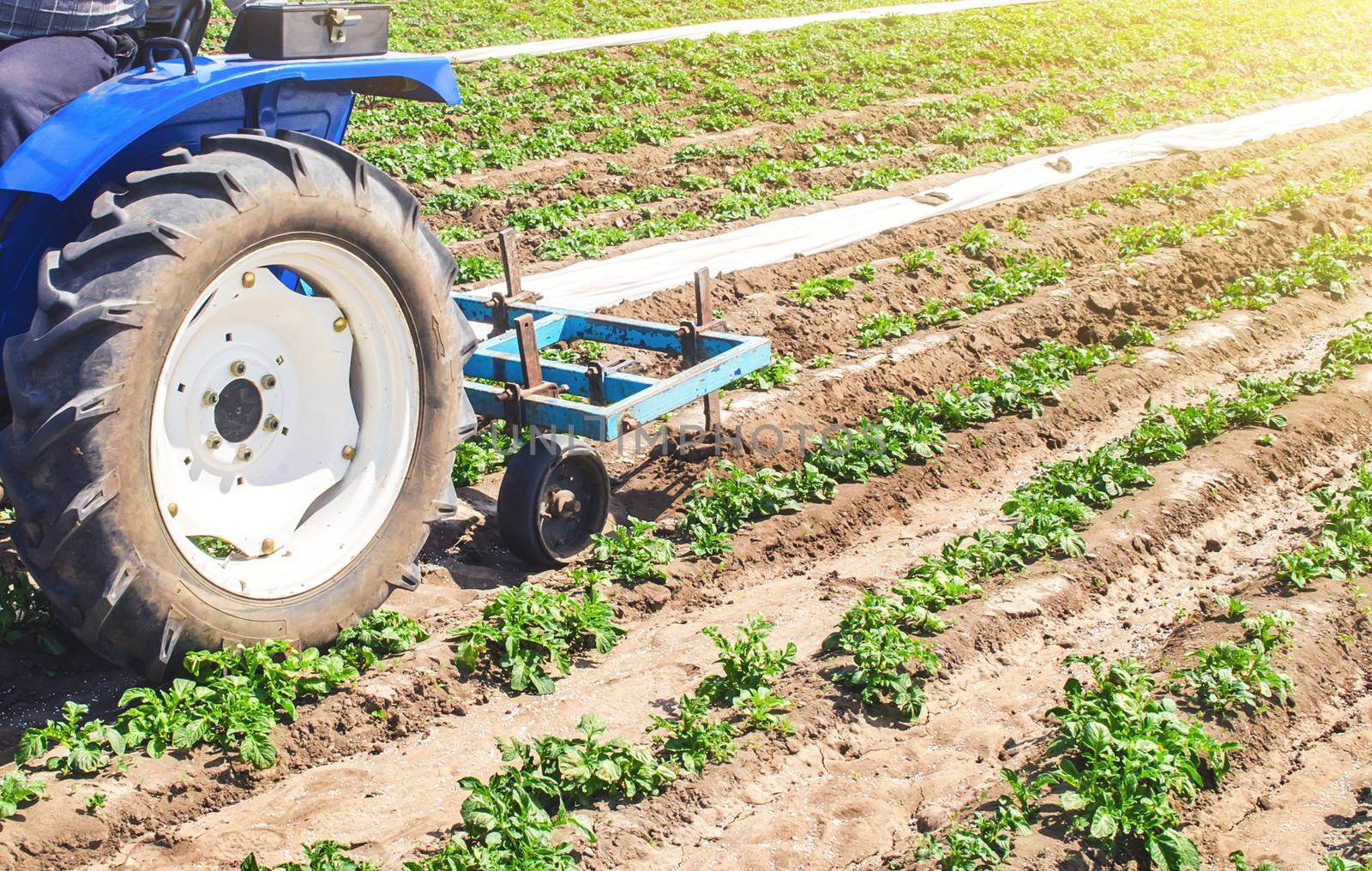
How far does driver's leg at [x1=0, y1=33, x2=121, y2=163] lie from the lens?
3668 mm

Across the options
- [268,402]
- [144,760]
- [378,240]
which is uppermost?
[378,240]

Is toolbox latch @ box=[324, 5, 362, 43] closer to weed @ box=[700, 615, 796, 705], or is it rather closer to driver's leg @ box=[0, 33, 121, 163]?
driver's leg @ box=[0, 33, 121, 163]

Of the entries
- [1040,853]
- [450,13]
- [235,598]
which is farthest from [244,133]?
[450,13]

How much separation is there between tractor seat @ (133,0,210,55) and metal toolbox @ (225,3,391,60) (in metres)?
0.24

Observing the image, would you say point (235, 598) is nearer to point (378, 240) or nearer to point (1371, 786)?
point (378, 240)

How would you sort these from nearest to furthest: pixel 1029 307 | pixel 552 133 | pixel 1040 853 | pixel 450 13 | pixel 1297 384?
pixel 1040 853 → pixel 1297 384 → pixel 1029 307 → pixel 552 133 → pixel 450 13

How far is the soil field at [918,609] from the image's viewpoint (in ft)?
11.8

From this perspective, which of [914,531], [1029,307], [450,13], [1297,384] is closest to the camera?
[914,531]

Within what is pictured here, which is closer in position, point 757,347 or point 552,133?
point 757,347

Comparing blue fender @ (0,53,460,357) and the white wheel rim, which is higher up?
blue fender @ (0,53,460,357)

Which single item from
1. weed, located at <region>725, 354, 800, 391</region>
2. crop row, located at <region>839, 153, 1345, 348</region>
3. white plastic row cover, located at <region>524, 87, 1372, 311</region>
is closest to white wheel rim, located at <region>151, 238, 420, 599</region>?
weed, located at <region>725, 354, 800, 391</region>

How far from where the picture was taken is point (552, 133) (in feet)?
41.9

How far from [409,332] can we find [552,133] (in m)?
8.87

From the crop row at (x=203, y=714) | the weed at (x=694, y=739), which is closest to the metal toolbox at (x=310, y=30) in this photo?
the crop row at (x=203, y=714)
